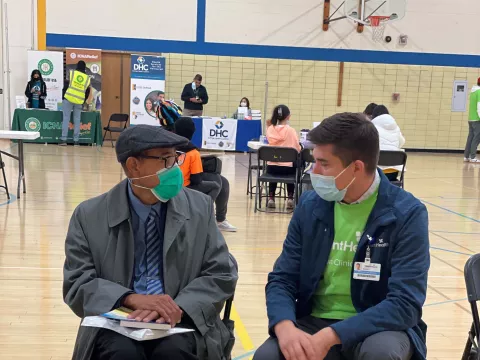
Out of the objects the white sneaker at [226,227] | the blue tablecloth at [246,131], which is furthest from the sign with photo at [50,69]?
the white sneaker at [226,227]

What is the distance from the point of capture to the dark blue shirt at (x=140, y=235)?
2332 mm

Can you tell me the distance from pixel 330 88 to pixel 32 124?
7622mm

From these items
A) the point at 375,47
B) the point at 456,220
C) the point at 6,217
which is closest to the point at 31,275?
the point at 6,217

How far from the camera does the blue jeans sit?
1327 centimetres

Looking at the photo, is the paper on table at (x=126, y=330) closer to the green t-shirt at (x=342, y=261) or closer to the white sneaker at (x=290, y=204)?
the green t-shirt at (x=342, y=261)

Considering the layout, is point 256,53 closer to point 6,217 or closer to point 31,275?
point 6,217

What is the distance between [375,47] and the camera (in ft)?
51.8

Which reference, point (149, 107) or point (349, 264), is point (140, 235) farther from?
point (149, 107)

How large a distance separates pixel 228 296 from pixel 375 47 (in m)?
14.5

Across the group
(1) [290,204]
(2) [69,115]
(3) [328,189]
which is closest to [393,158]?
(1) [290,204]

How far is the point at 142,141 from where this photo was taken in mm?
2336

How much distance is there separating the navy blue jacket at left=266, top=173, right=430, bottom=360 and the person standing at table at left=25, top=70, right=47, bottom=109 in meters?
12.2

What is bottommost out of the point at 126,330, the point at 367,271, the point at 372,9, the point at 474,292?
the point at 126,330

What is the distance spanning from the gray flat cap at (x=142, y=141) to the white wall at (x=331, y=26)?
1331 centimetres
